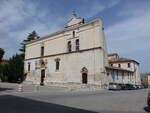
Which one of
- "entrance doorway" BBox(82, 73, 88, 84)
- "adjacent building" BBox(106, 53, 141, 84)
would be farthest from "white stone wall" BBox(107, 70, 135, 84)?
"entrance doorway" BBox(82, 73, 88, 84)

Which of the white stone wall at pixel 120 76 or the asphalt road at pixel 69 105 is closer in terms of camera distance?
the asphalt road at pixel 69 105

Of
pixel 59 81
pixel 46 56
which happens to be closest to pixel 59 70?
pixel 59 81

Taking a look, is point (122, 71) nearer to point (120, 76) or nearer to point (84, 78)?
point (120, 76)

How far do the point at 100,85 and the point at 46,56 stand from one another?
51.9 ft

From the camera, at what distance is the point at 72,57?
34781mm

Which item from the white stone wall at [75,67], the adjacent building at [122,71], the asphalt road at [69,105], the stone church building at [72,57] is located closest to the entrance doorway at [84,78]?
the stone church building at [72,57]

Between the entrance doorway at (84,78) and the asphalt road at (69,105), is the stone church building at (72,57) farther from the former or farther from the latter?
the asphalt road at (69,105)

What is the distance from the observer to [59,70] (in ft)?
120

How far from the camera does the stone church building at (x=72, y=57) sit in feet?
102

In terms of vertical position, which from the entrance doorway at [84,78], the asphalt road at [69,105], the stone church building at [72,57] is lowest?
the asphalt road at [69,105]

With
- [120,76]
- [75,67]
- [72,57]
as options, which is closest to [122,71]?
[120,76]

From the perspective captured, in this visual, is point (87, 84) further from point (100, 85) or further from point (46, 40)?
point (46, 40)

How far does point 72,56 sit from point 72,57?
215mm

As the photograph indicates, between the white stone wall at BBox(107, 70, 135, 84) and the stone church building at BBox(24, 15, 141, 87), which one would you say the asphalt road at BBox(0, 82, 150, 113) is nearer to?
the stone church building at BBox(24, 15, 141, 87)
